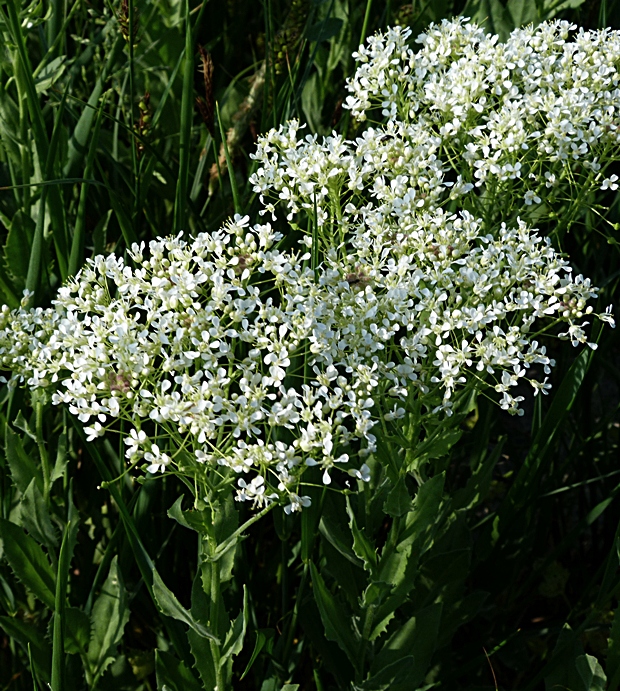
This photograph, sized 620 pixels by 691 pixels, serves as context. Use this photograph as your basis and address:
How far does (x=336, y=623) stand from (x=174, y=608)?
1.04ft

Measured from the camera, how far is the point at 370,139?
151 centimetres

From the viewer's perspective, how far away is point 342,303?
4.26 feet

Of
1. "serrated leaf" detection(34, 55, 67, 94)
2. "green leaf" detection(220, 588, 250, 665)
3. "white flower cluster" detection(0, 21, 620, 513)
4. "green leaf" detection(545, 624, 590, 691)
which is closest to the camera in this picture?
"white flower cluster" detection(0, 21, 620, 513)

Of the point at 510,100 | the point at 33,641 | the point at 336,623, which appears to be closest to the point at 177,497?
the point at 33,641

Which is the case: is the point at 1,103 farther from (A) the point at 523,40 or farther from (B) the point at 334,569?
(B) the point at 334,569

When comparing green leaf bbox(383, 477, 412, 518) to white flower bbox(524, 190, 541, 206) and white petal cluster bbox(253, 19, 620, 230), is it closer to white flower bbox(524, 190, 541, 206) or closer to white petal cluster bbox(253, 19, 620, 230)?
white petal cluster bbox(253, 19, 620, 230)

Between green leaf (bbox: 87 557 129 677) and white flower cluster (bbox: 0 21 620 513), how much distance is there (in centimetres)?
30

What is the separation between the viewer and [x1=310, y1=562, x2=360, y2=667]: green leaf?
1.40 meters

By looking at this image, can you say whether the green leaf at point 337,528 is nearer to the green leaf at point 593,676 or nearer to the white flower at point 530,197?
the green leaf at point 593,676

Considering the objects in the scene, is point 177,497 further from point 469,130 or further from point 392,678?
point 469,130

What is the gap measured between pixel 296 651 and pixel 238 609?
149 mm

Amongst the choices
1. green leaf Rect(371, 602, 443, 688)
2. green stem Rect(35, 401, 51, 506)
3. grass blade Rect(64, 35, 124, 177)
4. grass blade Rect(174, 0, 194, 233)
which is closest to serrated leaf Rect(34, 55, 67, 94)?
grass blade Rect(64, 35, 124, 177)

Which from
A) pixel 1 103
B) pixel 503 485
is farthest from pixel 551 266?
pixel 1 103

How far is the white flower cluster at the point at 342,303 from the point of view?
3.85ft
